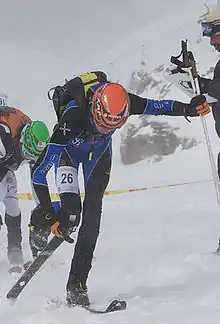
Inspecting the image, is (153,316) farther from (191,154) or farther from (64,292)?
(191,154)

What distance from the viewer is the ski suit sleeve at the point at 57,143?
439cm

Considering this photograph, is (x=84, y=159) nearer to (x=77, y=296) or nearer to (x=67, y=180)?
(x=67, y=180)

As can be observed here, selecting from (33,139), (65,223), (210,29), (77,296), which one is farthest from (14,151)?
(210,29)

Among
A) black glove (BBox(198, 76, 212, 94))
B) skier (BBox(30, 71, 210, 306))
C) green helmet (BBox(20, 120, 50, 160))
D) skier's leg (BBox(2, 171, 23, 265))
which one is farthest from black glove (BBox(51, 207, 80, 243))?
black glove (BBox(198, 76, 212, 94))

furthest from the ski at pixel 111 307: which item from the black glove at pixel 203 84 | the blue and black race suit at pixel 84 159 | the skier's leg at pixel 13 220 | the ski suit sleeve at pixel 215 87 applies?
the black glove at pixel 203 84

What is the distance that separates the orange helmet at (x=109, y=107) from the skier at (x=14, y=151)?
1.76m

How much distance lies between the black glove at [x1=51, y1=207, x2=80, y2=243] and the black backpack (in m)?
0.88

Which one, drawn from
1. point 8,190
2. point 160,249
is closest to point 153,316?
point 160,249

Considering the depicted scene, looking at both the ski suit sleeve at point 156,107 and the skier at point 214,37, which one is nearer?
the ski suit sleeve at point 156,107

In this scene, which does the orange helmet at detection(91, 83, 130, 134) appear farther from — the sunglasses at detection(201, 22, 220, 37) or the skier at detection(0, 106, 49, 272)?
the sunglasses at detection(201, 22, 220, 37)

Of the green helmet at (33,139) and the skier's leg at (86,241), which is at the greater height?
the green helmet at (33,139)

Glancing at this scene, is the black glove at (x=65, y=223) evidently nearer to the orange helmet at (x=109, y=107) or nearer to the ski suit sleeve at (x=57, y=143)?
the ski suit sleeve at (x=57, y=143)

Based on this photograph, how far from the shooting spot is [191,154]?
18.7 metres

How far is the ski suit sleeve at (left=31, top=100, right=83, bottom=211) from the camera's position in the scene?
439cm
